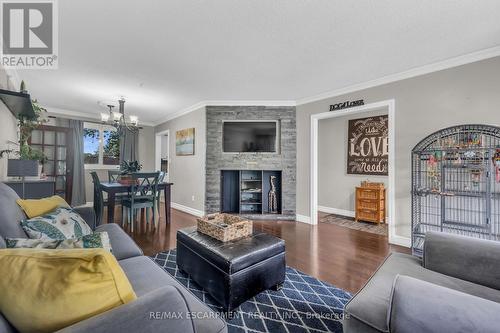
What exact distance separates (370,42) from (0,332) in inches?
124

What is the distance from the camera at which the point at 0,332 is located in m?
0.63

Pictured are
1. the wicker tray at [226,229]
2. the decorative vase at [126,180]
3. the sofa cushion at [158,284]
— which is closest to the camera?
the sofa cushion at [158,284]

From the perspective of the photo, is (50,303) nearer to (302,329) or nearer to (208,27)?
(302,329)

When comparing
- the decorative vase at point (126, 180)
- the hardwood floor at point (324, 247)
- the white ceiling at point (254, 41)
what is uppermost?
the white ceiling at point (254, 41)

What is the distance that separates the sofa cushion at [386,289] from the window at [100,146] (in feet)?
20.9

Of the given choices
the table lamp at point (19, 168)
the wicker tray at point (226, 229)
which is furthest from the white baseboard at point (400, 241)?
the table lamp at point (19, 168)

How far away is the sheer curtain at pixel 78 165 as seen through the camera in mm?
5215

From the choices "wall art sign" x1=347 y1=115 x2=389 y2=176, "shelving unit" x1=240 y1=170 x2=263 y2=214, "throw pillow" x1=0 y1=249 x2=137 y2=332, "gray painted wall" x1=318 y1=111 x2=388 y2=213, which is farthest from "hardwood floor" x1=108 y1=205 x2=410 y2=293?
"throw pillow" x1=0 y1=249 x2=137 y2=332

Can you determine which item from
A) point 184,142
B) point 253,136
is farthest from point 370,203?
point 184,142

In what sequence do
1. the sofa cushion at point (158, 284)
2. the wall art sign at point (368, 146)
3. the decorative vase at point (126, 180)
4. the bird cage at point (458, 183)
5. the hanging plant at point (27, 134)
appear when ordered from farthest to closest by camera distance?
the wall art sign at point (368, 146)
the decorative vase at point (126, 180)
the hanging plant at point (27, 134)
the bird cage at point (458, 183)
the sofa cushion at point (158, 284)

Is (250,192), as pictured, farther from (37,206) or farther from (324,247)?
(37,206)

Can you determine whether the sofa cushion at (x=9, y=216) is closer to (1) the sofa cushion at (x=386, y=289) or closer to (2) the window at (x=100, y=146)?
(1) the sofa cushion at (x=386, y=289)

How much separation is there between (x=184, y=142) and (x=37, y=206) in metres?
3.64

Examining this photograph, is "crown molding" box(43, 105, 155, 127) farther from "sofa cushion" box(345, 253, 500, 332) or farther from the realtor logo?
"sofa cushion" box(345, 253, 500, 332)
